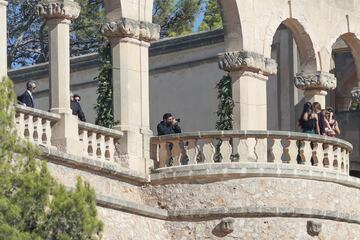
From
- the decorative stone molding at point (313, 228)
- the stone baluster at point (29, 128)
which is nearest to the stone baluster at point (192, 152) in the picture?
the decorative stone molding at point (313, 228)

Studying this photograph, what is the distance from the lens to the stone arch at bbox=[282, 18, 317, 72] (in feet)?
136

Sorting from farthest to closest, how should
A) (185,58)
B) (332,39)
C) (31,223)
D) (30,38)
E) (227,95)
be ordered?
1. (30,38)
2. (185,58)
3. (332,39)
4. (227,95)
5. (31,223)

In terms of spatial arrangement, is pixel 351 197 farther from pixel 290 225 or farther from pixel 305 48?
pixel 305 48

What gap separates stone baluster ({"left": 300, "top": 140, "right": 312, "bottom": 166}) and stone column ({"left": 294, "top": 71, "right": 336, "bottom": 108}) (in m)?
4.73

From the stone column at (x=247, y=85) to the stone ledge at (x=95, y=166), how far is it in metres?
3.33

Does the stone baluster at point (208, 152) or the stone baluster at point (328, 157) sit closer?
the stone baluster at point (208, 152)

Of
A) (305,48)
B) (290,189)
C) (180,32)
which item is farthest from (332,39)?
(180,32)

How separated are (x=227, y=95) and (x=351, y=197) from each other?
321 centimetres

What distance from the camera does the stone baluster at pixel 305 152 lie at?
37184 mm

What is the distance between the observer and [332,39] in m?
42.3

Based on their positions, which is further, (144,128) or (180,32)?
(180,32)

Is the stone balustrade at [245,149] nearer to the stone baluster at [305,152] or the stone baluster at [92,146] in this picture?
the stone baluster at [305,152]

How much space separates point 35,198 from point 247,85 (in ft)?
31.8

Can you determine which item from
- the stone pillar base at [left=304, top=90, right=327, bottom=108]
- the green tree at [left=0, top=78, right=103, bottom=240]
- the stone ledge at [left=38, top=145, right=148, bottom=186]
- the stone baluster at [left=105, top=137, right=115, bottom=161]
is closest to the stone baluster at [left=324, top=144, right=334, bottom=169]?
the stone ledge at [left=38, top=145, right=148, bottom=186]
